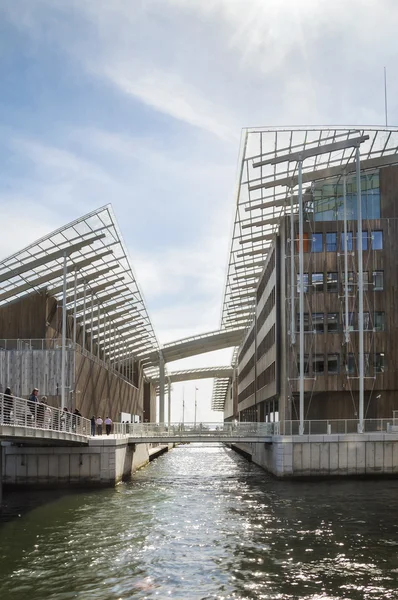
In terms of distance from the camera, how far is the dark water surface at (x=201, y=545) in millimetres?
16250

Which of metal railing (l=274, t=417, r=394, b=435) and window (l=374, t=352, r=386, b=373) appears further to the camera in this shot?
window (l=374, t=352, r=386, b=373)

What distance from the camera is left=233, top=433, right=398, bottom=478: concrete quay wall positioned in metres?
39.8

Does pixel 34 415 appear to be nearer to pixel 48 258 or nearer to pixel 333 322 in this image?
pixel 48 258

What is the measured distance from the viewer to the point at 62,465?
36.6 metres

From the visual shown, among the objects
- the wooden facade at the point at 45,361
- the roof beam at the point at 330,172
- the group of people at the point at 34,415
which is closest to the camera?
the group of people at the point at 34,415

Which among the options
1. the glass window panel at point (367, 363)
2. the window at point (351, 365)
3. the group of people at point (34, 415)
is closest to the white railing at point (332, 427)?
the window at point (351, 365)

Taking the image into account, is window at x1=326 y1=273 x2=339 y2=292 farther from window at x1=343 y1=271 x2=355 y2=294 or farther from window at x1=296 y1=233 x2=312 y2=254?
window at x1=296 y1=233 x2=312 y2=254

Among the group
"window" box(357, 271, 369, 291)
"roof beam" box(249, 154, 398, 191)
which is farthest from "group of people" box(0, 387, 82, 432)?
"window" box(357, 271, 369, 291)

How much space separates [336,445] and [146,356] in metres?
51.5

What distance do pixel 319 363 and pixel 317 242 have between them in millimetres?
8176

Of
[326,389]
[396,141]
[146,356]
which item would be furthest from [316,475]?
[146,356]

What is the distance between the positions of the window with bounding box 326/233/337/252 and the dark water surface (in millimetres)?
20067

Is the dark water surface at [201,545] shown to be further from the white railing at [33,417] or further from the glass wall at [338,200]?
the glass wall at [338,200]

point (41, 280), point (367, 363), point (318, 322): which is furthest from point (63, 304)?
point (367, 363)
